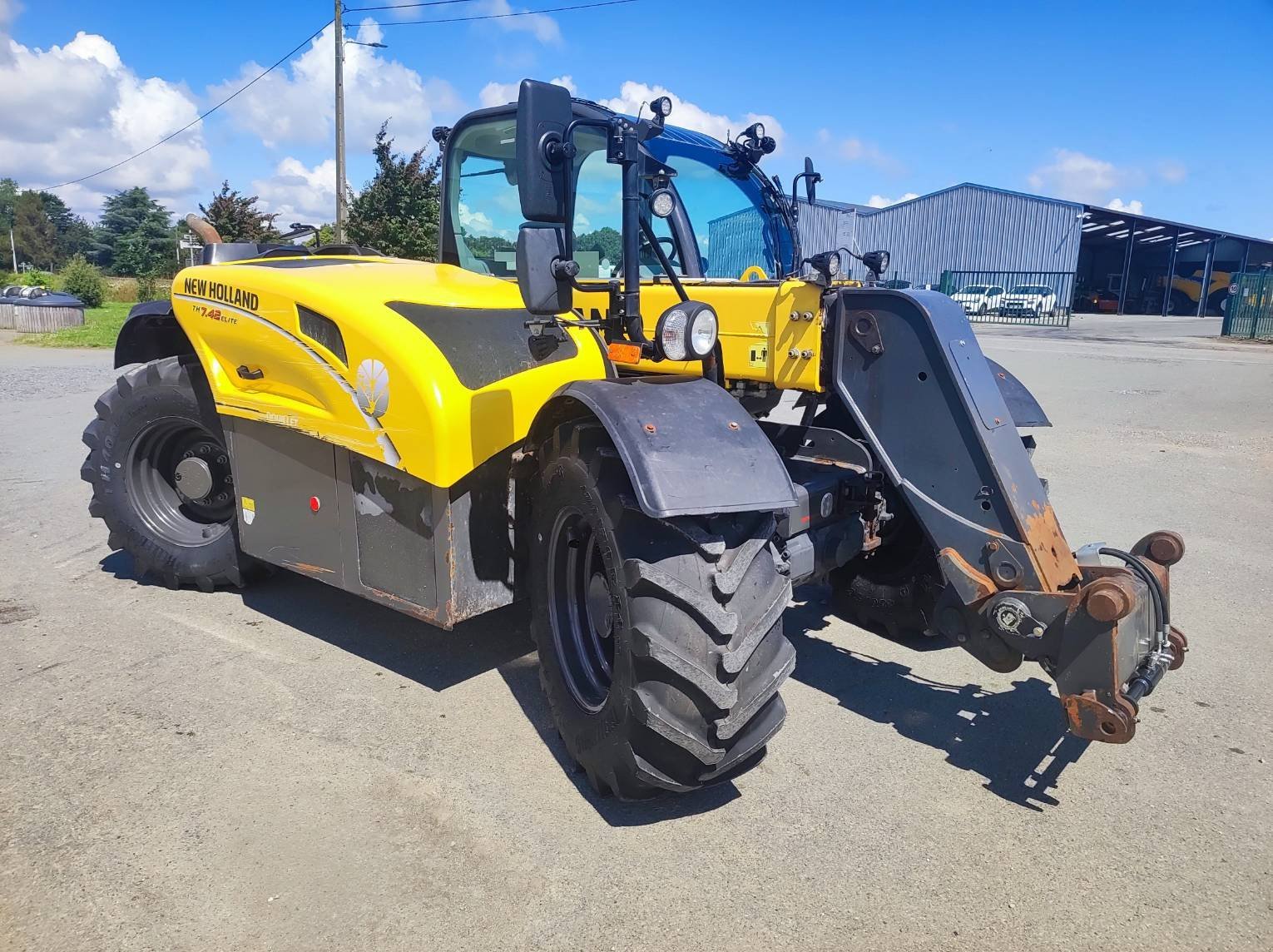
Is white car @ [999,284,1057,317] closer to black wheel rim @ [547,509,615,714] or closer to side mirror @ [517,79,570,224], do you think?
black wheel rim @ [547,509,615,714]

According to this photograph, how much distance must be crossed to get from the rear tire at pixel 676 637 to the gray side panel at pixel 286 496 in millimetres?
1215

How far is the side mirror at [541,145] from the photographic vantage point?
113 inches

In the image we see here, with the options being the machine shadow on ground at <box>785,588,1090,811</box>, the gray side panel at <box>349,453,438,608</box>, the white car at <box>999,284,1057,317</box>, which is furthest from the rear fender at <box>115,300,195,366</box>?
the white car at <box>999,284,1057,317</box>

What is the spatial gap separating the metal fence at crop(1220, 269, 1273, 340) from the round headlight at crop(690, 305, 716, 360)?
29441 mm

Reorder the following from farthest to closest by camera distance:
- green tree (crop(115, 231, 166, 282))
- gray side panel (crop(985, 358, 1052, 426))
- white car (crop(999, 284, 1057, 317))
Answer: green tree (crop(115, 231, 166, 282)) < white car (crop(999, 284, 1057, 317)) < gray side panel (crop(985, 358, 1052, 426))

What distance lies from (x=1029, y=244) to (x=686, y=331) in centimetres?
4546

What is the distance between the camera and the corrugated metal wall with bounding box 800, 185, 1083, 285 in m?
42.6

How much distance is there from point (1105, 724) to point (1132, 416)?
33.8 feet

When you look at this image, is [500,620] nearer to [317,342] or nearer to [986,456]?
[317,342]

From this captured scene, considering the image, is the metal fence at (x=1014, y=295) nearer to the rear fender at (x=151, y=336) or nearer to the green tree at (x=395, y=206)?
the green tree at (x=395, y=206)

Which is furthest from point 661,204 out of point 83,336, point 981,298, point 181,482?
point 981,298

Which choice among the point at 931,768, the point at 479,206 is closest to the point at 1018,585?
the point at 931,768

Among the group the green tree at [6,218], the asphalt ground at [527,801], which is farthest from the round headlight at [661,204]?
the green tree at [6,218]

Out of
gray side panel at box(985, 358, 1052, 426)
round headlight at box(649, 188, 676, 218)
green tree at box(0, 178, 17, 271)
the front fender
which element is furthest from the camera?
green tree at box(0, 178, 17, 271)
